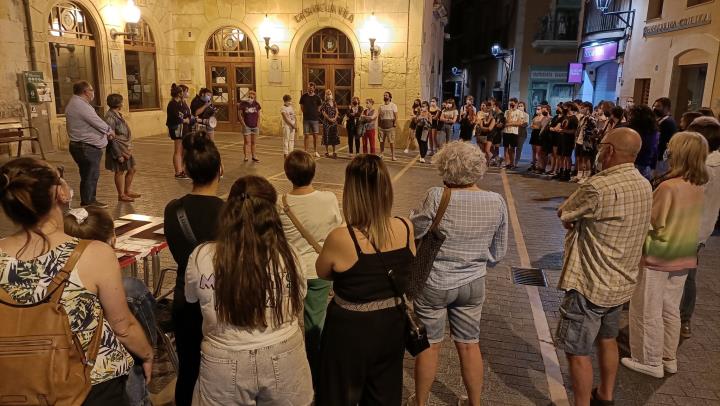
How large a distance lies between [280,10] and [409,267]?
15.9 meters

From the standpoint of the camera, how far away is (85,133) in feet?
23.7

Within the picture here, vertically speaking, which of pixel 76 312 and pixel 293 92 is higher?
pixel 293 92

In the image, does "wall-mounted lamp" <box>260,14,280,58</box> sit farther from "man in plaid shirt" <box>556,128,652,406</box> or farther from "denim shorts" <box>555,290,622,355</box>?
"denim shorts" <box>555,290,622,355</box>

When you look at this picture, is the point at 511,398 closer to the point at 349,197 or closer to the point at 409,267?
A: the point at 409,267

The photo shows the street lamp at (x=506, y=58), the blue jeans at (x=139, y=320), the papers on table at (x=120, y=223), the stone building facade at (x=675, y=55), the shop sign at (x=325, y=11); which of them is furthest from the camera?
the street lamp at (x=506, y=58)

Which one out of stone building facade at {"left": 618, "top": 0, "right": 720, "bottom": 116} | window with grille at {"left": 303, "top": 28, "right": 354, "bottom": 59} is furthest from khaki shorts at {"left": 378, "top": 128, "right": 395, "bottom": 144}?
stone building facade at {"left": 618, "top": 0, "right": 720, "bottom": 116}

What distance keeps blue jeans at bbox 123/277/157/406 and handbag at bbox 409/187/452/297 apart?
4.50 feet

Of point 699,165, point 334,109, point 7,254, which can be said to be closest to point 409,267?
point 7,254

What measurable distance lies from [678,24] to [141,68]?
1616 centimetres

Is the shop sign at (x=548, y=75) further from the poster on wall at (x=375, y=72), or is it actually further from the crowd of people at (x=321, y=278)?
the crowd of people at (x=321, y=278)

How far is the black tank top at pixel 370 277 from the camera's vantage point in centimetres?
229

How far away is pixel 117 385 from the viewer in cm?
203

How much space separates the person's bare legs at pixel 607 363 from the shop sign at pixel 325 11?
14661 millimetres

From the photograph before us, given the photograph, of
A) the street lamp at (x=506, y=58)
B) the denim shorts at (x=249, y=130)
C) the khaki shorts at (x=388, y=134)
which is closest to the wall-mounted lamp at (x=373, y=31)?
the khaki shorts at (x=388, y=134)
